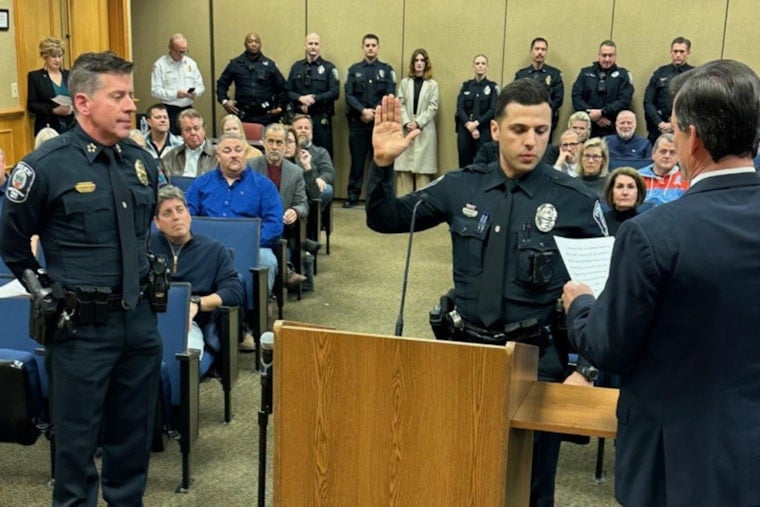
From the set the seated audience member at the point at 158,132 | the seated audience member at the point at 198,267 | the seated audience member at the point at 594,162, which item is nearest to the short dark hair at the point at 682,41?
the seated audience member at the point at 594,162

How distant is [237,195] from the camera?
505 cm

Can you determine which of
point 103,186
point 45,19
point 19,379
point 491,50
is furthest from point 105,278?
point 491,50

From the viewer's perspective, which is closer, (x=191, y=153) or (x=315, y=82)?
(x=191, y=153)

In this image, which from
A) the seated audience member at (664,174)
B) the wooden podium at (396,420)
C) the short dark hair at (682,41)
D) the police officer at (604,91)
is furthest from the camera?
the police officer at (604,91)

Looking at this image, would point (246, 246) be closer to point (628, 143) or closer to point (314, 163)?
point (314, 163)

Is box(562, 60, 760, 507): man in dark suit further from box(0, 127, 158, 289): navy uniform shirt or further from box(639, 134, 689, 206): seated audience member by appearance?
box(639, 134, 689, 206): seated audience member

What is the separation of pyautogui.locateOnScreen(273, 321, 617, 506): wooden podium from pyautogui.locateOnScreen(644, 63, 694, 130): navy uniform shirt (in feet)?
23.3

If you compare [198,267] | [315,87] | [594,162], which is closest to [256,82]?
[315,87]

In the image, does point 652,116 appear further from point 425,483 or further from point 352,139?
point 425,483

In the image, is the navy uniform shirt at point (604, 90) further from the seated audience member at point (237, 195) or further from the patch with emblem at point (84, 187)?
the patch with emblem at point (84, 187)

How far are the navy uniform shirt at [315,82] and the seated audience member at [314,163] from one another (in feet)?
6.34

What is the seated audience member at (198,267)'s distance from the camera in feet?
12.3

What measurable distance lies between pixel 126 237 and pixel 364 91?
658 cm

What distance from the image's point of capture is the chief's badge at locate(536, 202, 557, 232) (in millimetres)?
2295
